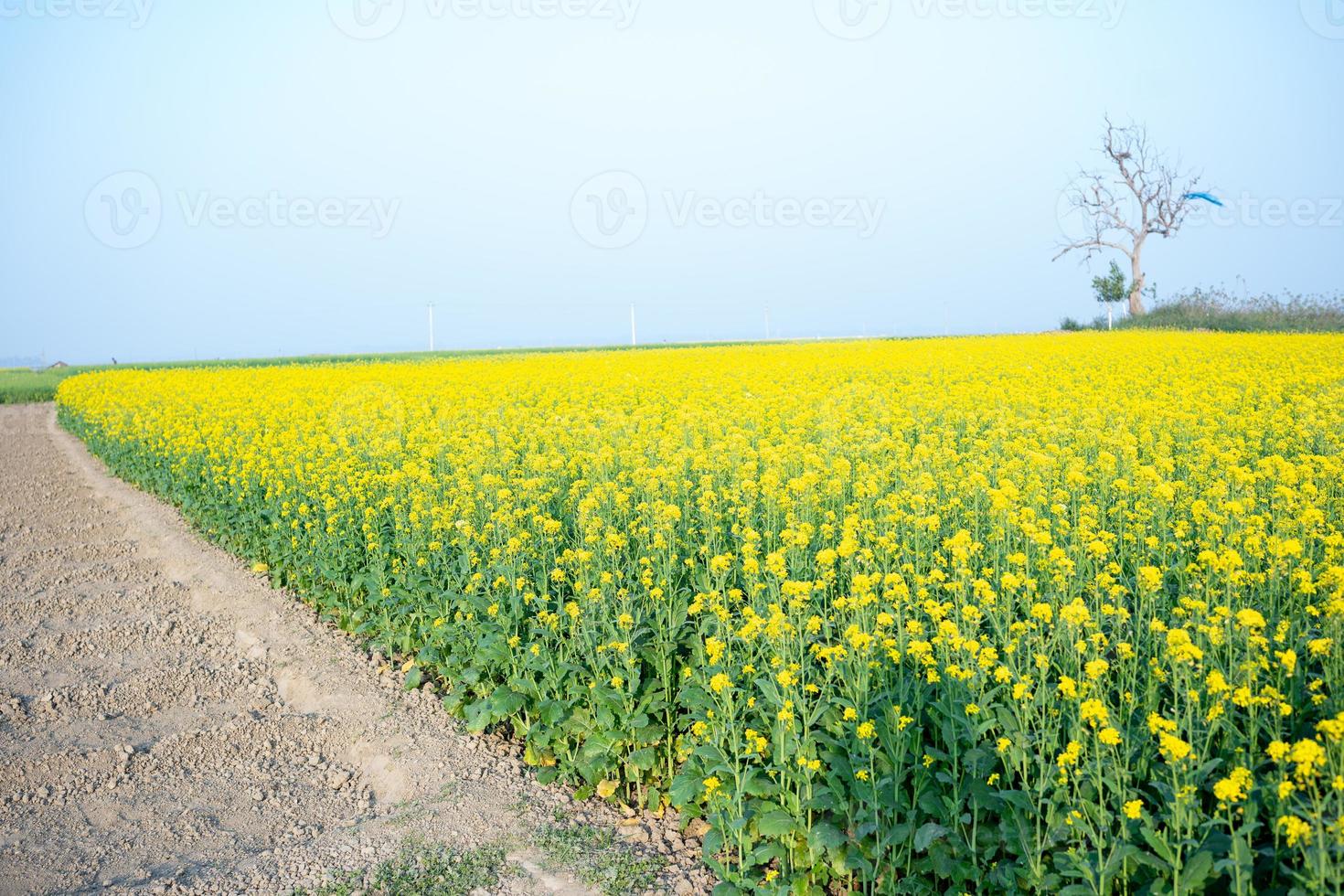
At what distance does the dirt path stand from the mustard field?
43 cm

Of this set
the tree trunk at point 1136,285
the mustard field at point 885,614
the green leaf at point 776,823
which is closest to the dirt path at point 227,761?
the mustard field at point 885,614

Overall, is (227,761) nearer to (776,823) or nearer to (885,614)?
(776,823)

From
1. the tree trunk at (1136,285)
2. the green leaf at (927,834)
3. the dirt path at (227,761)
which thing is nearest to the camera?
the green leaf at (927,834)

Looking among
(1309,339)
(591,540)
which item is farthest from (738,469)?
(1309,339)

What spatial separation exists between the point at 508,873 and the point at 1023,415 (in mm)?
10069

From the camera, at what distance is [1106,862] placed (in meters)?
3.54

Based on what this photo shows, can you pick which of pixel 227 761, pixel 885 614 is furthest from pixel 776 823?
pixel 227 761

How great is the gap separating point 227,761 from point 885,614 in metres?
4.70

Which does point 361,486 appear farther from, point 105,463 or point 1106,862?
point 105,463

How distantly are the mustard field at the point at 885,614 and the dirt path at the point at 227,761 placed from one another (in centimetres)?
43

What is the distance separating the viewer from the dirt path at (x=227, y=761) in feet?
17.7

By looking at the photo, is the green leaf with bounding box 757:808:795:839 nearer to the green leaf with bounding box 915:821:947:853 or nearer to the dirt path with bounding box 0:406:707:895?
the green leaf with bounding box 915:821:947:853

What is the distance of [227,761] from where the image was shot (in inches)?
266

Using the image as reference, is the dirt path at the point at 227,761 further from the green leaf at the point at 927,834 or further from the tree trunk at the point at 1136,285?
the tree trunk at the point at 1136,285
